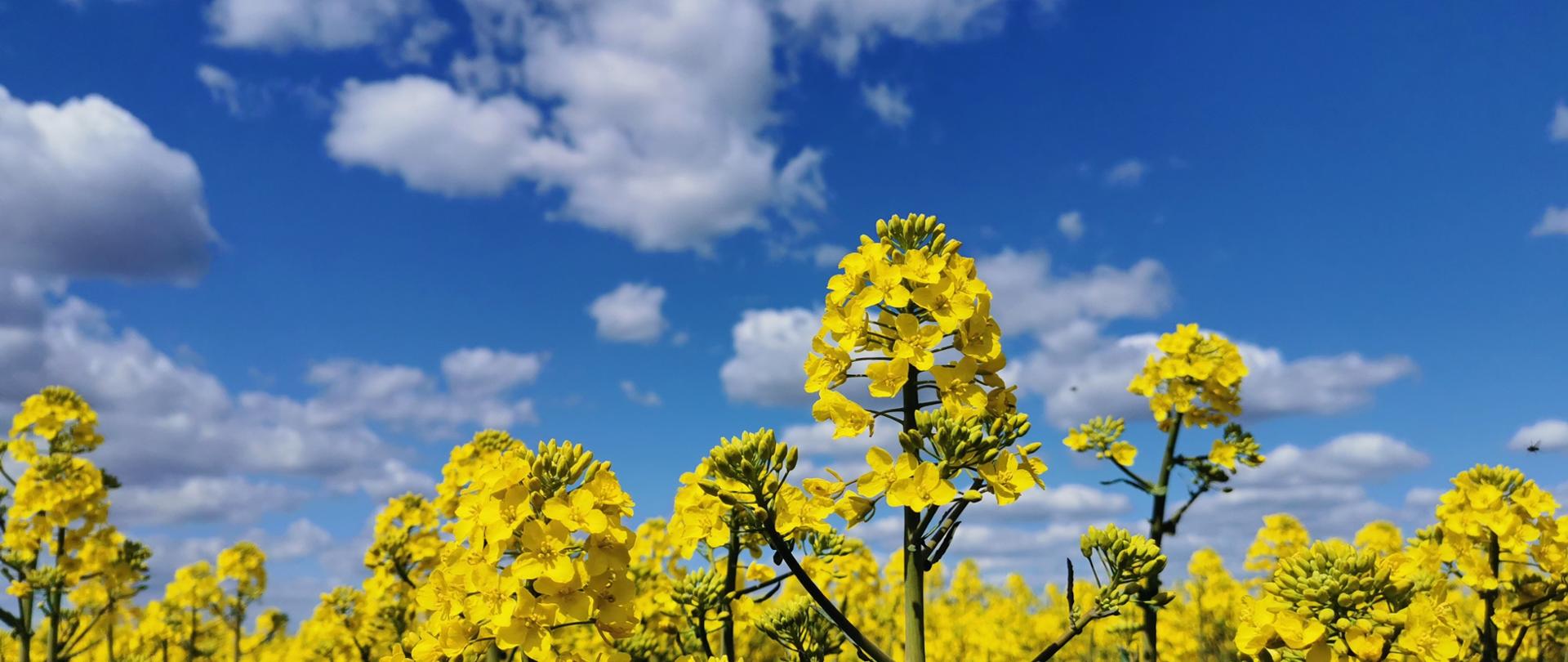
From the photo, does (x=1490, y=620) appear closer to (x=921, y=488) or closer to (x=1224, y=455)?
(x=1224, y=455)

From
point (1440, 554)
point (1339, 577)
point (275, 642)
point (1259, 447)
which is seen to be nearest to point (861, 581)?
point (1259, 447)

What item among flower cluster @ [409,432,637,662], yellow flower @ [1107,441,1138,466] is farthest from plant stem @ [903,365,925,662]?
yellow flower @ [1107,441,1138,466]

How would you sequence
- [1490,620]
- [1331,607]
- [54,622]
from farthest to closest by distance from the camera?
[54,622]
[1490,620]
[1331,607]

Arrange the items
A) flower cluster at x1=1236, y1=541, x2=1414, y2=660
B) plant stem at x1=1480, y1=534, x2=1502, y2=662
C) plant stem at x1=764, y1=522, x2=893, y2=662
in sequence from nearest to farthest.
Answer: plant stem at x1=764, y1=522, x2=893, y2=662
flower cluster at x1=1236, y1=541, x2=1414, y2=660
plant stem at x1=1480, y1=534, x2=1502, y2=662

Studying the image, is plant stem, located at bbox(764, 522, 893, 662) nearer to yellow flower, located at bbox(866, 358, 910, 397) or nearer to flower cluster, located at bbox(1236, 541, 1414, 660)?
yellow flower, located at bbox(866, 358, 910, 397)

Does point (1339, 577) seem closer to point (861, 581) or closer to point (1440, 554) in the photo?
point (1440, 554)

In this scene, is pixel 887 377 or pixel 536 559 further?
pixel 887 377

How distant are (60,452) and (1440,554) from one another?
11542 mm

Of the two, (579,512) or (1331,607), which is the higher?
(579,512)

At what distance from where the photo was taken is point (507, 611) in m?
3.03

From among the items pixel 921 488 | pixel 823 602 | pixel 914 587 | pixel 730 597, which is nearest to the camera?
pixel 823 602

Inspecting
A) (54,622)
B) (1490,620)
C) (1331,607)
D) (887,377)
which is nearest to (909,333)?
(887,377)

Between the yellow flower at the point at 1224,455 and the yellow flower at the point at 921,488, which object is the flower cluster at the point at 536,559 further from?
the yellow flower at the point at 1224,455

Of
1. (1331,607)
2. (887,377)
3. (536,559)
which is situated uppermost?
(887,377)
